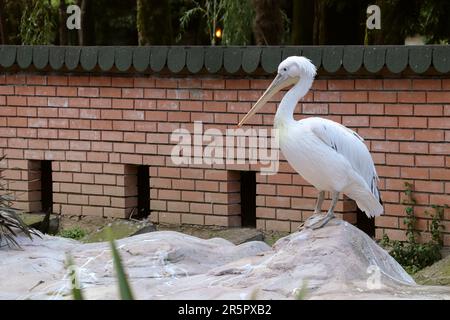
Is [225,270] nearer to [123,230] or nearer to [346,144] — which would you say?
[346,144]

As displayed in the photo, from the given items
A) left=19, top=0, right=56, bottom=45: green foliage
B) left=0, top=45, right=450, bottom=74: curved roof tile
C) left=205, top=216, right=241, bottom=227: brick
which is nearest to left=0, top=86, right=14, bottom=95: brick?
left=0, top=45, right=450, bottom=74: curved roof tile

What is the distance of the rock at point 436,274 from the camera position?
915 cm

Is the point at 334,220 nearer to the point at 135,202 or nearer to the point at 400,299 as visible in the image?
the point at 400,299

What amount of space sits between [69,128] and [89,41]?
24.1 ft

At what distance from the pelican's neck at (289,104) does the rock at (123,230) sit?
324 cm

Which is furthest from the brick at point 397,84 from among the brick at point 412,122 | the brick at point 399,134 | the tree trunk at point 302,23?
the tree trunk at point 302,23

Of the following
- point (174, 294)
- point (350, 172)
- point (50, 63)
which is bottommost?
point (174, 294)

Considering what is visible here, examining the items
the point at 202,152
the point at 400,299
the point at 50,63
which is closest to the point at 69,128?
the point at 50,63

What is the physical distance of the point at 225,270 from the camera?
789 cm

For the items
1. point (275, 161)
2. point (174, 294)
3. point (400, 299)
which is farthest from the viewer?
point (275, 161)

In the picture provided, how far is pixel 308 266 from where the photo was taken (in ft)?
25.0

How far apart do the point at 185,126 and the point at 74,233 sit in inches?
62.5

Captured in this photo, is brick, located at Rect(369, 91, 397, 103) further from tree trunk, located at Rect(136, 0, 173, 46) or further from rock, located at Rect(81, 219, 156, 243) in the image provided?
tree trunk, located at Rect(136, 0, 173, 46)

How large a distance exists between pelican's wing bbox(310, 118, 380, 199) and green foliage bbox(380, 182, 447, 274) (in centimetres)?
167
